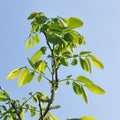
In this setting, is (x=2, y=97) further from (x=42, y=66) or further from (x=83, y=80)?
(x=83, y=80)

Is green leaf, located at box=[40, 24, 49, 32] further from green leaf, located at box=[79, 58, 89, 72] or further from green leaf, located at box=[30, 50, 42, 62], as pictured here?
green leaf, located at box=[79, 58, 89, 72]

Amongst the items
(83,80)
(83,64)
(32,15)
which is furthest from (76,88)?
(32,15)

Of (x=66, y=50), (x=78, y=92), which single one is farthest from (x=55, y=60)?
(x=78, y=92)

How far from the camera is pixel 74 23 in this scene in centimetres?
243

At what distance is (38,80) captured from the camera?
272 centimetres

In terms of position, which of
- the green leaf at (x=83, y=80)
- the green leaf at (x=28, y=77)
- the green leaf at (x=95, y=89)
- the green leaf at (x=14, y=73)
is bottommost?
the green leaf at (x=95, y=89)

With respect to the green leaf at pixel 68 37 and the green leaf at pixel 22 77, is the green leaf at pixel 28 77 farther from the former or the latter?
the green leaf at pixel 68 37

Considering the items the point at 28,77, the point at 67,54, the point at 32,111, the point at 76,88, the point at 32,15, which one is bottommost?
the point at 32,111

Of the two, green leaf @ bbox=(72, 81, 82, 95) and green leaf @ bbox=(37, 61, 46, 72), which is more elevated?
green leaf @ bbox=(37, 61, 46, 72)

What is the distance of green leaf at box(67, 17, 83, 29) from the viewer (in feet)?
7.93

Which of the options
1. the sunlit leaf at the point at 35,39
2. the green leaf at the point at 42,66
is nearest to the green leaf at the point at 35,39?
the sunlit leaf at the point at 35,39

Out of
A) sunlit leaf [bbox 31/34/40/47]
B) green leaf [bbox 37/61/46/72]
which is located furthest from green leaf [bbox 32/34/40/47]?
green leaf [bbox 37/61/46/72]

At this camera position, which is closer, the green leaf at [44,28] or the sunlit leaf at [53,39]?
the sunlit leaf at [53,39]

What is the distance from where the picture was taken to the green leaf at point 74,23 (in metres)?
2.42
